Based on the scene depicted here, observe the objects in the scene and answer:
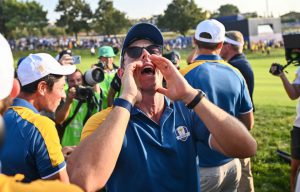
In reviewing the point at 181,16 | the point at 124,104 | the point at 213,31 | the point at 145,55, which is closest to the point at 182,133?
the point at 124,104

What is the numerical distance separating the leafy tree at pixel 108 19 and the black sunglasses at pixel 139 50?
227ft

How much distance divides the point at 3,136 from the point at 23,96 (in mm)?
2117

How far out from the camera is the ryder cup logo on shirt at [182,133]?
235 centimetres

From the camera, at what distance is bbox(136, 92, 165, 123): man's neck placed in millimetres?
2441

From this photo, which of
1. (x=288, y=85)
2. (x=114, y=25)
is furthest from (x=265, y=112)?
(x=114, y=25)

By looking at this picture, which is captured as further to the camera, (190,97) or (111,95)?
(111,95)

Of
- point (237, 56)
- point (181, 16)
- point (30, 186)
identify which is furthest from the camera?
point (181, 16)

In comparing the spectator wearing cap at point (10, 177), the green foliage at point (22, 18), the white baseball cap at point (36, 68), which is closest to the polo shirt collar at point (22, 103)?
the white baseball cap at point (36, 68)

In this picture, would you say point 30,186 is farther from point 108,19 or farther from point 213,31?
point 108,19

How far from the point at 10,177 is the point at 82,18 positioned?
74.5m

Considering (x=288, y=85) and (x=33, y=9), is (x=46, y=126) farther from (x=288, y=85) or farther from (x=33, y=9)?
(x=33, y=9)

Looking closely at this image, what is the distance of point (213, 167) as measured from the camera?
3.69 meters

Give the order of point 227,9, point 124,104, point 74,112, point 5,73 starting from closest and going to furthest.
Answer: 1. point 5,73
2. point 124,104
3. point 74,112
4. point 227,9

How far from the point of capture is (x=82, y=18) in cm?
7331
